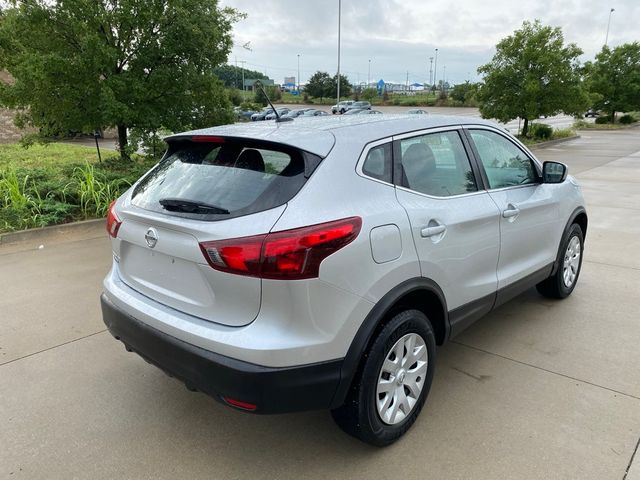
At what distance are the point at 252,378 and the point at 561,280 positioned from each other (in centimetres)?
332

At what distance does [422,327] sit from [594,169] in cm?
1364

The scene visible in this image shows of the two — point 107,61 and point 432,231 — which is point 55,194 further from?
point 432,231

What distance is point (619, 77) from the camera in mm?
34656

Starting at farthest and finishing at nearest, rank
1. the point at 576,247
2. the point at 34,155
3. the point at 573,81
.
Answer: the point at 573,81
the point at 34,155
the point at 576,247

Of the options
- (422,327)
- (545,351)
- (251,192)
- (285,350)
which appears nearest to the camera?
(285,350)

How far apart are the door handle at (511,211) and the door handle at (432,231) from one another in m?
0.77

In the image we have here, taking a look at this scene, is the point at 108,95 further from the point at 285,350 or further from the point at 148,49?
the point at 285,350

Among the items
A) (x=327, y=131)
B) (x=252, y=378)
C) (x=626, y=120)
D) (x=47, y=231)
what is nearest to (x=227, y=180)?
(x=327, y=131)

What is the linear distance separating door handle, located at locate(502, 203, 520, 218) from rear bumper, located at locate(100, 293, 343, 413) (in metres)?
1.70

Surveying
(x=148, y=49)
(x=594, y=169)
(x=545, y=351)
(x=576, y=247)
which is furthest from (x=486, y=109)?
(x=545, y=351)

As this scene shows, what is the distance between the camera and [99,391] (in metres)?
3.10

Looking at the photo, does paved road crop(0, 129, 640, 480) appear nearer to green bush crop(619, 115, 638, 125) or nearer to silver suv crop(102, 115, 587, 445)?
silver suv crop(102, 115, 587, 445)

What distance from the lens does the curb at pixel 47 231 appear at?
5883 mm

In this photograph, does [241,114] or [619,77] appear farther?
[619,77]
